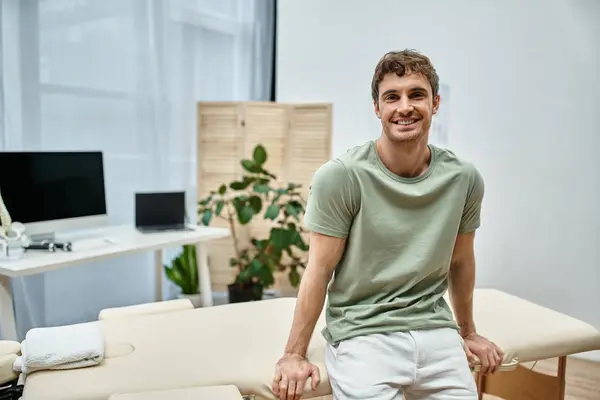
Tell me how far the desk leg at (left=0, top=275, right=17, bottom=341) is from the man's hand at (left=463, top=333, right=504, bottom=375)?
1745 mm

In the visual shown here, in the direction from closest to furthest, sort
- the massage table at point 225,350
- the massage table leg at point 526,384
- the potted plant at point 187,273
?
1. the massage table at point 225,350
2. the massage table leg at point 526,384
3. the potted plant at point 187,273

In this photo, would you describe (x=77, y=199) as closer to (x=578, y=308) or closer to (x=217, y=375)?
(x=217, y=375)

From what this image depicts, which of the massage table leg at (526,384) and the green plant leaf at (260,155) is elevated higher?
the green plant leaf at (260,155)

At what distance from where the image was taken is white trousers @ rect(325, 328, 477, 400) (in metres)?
1.29

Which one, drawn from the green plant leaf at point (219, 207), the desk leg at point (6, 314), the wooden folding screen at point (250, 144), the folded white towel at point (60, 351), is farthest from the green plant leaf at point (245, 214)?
the folded white towel at point (60, 351)

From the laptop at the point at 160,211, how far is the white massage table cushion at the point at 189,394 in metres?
1.85

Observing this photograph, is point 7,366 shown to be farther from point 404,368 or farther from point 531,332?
point 531,332

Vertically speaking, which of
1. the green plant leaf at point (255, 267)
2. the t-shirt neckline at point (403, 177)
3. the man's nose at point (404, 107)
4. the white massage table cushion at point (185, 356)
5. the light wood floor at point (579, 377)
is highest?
the man's nose at point (404, 107)

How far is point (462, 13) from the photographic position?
3.25 meters

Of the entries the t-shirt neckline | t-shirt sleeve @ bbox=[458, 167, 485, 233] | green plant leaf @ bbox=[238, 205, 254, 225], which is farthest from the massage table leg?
green plant leaf @ bbox=[238, 205, 254, 225]

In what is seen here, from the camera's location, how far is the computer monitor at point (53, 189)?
255cm

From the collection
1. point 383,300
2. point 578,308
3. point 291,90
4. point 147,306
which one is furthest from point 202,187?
point 383,300

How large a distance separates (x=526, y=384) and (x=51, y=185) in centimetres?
221

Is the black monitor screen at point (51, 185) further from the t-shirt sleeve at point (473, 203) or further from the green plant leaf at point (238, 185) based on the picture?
the t-shirt sleeve at point (473, 203)
